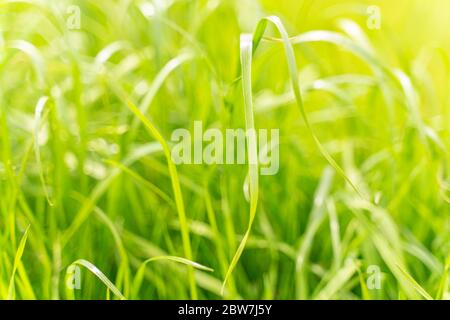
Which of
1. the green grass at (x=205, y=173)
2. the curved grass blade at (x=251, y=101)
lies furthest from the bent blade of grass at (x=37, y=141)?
the curved grass blade at (x=251, y=101)

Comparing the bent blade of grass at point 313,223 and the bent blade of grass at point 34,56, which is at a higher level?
the bent blade of grass at point 34,56

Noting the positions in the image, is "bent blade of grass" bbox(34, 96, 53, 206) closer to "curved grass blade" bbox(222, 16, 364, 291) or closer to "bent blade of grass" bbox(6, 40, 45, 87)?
"bent blade of grass" bbox(6, 40, 45, 87)

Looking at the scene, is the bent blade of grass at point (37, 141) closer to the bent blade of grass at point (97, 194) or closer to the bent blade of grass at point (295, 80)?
the bent blade of grass at point (97, 194)

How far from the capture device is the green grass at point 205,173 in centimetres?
77

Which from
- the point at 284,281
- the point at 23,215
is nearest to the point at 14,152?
the point at 23,215

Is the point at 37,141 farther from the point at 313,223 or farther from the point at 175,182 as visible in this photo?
the point at 313,223

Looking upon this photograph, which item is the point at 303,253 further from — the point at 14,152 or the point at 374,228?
the point at 14,152

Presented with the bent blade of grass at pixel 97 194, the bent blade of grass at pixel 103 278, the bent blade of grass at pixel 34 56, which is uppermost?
the bent blade of grass at pixel 34 56

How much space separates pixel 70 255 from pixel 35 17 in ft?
1.15

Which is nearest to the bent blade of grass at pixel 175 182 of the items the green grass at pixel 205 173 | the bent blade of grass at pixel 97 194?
the green grass at pixel 205 173

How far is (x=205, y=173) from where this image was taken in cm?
80

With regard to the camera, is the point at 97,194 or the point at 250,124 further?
the point at 97,194

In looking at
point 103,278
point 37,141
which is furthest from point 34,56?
point 103,278

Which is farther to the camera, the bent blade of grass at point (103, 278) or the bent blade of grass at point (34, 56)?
the bent blade of grass at point (34, 56)
